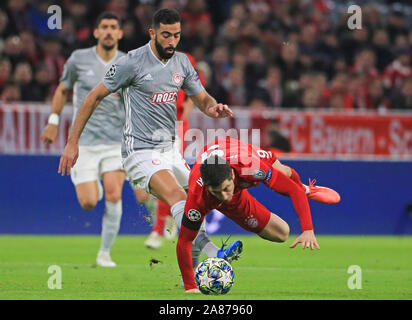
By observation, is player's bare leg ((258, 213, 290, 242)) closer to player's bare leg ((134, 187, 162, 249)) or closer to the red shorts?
the red shorts

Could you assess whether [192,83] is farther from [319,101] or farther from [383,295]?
[319,101]

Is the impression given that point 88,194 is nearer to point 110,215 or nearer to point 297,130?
point 110,215

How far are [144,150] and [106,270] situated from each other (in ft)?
5.32

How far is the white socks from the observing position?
9312 mm

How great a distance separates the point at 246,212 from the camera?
7.73 meters

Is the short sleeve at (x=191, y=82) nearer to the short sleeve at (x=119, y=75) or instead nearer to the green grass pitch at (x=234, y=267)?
the short sleeve at (x=119, y=75)

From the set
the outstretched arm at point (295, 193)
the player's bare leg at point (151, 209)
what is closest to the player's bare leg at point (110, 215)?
the player's bare leg at point (151, 209)

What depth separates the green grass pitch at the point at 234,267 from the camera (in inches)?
280

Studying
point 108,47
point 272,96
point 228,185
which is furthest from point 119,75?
Answer: point 272,96

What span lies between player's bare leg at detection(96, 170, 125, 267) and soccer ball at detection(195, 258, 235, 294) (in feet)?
8.19

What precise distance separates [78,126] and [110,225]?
216cm

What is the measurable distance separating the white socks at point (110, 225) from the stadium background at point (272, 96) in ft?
8.87

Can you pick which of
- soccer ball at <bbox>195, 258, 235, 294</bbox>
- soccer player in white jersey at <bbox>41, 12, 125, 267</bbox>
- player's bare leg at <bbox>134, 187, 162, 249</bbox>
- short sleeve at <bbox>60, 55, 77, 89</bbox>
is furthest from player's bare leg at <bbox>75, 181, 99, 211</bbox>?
soccer ball at <bbox>195, 258, 235, 294</bbox>
